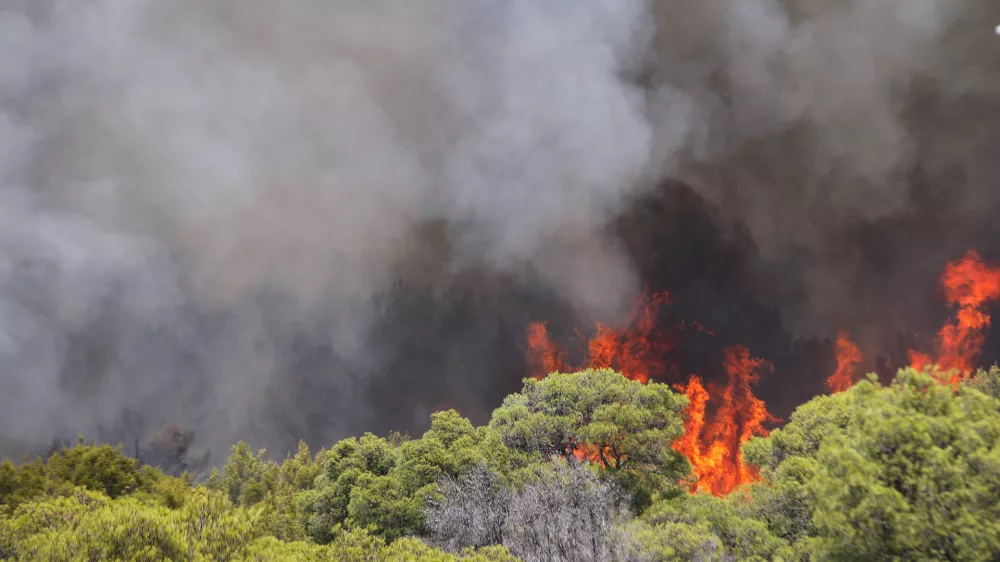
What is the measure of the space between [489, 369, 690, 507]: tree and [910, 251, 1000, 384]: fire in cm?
6819

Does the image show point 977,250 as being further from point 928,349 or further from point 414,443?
point 414,443

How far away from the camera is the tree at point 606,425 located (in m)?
36.4

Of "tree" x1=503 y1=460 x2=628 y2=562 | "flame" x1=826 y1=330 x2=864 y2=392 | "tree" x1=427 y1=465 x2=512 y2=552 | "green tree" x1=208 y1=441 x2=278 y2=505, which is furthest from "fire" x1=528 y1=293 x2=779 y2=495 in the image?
"tree" x1=427 y1=465 x2=512 y2=552

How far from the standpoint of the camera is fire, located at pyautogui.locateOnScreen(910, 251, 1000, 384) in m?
77.2

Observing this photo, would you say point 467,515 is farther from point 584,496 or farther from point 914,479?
point 914,479

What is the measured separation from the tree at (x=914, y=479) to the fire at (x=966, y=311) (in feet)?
265

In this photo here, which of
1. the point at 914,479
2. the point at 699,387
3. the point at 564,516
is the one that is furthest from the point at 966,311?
the point at 914,479

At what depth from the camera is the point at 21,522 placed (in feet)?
73.9

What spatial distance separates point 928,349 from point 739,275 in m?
31.7

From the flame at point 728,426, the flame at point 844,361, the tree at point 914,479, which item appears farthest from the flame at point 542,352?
the tree at point 914,479

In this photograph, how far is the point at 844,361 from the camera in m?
85.9

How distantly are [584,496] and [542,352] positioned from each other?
7607cm

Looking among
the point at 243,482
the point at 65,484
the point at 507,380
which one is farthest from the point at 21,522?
the point at 507,380

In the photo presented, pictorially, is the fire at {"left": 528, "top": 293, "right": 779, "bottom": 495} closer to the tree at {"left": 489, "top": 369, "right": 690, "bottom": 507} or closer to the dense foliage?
the dense foliage
